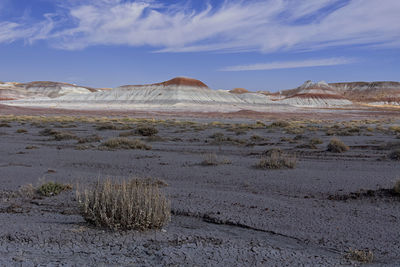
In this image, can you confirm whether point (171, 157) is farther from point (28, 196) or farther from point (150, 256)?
point (150, 256)

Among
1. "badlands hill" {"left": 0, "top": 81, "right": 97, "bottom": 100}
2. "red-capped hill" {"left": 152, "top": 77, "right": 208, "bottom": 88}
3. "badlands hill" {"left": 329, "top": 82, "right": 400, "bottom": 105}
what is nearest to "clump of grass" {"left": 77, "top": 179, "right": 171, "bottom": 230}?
"red-capped hill" {"left": 152, "top": 77, "right": 208, "bottom": 88}

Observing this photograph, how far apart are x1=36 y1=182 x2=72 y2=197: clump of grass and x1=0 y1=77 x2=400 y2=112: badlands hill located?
71498 mm

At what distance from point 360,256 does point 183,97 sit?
97594 mm

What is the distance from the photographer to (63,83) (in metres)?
166

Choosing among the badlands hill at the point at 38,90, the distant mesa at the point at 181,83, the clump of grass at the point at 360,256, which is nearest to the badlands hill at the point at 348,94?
the distant mesa at the point at 181,83

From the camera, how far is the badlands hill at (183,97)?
90.0 metres

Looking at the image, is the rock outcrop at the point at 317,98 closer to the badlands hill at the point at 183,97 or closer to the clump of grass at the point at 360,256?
the badlands hill at the point at 183,97

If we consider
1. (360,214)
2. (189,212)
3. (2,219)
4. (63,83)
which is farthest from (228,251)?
(63,83)

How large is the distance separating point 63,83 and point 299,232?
17532 cm

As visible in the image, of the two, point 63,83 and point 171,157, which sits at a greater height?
point 63,83

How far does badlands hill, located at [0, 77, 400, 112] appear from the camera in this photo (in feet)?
295

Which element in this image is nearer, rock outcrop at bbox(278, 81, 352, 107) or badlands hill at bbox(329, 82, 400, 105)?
rock outcrop at bbox(278, 81, 352, 107)

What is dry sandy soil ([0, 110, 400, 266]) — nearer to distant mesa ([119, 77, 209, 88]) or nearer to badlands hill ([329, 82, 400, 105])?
distant mesa ([119, 77, 209, 88])

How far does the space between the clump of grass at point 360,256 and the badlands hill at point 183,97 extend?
74.7m
